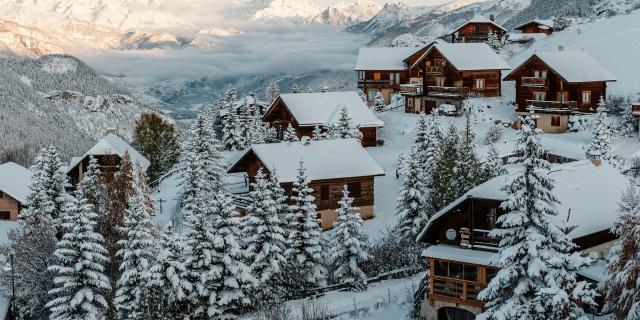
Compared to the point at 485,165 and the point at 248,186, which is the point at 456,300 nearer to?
the point at 485,165

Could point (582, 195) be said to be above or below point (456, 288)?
above

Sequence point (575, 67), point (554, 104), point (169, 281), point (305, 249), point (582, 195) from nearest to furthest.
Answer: point (582, 195) → point (169, 281) → point (305, 249) → point (554, 104) → point (575, 67)

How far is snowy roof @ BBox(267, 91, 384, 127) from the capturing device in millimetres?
71375

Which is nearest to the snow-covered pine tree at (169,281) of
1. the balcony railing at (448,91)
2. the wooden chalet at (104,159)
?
the wooden chalet at (104,159)

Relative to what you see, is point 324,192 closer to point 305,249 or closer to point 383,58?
point 305,249

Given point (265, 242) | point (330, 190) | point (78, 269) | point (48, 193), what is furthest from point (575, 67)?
point (78, 269)

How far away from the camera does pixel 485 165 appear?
4494 centimetres

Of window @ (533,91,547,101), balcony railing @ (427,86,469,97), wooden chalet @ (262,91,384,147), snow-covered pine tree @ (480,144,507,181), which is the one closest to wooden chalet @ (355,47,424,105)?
balcony railing @ (427,86,469,97)

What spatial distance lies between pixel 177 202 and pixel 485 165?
29818 millimetres

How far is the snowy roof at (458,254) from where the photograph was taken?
107 feet

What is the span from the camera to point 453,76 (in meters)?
76.1

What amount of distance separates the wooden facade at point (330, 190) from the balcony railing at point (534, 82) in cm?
2309

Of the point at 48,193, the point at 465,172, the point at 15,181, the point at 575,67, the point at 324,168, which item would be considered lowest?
the point at 15,181

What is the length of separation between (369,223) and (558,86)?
2597 cm
